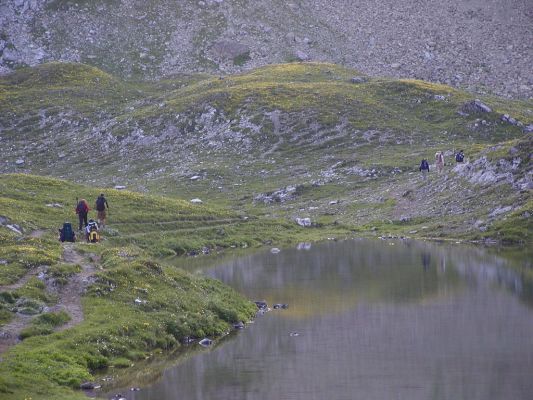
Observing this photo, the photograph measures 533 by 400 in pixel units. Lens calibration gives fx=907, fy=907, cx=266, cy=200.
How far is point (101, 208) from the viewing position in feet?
253

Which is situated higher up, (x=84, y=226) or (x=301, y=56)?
(x=301, y=56)

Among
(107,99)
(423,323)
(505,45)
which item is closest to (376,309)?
(423,323)

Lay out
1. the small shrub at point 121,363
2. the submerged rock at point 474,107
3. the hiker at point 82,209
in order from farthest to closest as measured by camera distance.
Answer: the submerged rock at point 474,107, the hiker at point 82,209, the small shrub at point 121,363

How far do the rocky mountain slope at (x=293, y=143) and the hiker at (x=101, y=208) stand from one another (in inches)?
1138

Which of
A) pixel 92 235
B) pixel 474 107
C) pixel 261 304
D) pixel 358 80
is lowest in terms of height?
pixel 261 304

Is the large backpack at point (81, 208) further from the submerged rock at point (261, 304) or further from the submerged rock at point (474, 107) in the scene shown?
the submerged rock at point (474, 107)

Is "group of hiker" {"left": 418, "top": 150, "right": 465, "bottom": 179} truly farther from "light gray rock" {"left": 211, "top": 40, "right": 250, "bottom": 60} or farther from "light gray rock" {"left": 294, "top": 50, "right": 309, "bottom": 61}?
"light gray rock" {"left": 211, "top": 40, "right": 250, "bottom": 60}

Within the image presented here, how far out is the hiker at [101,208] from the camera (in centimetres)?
7675

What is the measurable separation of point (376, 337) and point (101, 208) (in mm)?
36772

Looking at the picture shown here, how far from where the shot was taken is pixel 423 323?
50156mm

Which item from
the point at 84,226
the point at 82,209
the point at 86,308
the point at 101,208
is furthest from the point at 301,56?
the point at 86,308

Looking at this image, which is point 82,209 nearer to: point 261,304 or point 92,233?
point 92,233

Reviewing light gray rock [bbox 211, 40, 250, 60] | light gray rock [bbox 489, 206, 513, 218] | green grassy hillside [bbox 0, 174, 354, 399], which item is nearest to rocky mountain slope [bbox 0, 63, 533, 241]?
light gray rock [bbox 489, 206, 513, 218]

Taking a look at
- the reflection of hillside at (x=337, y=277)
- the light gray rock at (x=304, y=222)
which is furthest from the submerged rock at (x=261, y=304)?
the light gray rock at (x=304, y=222)
